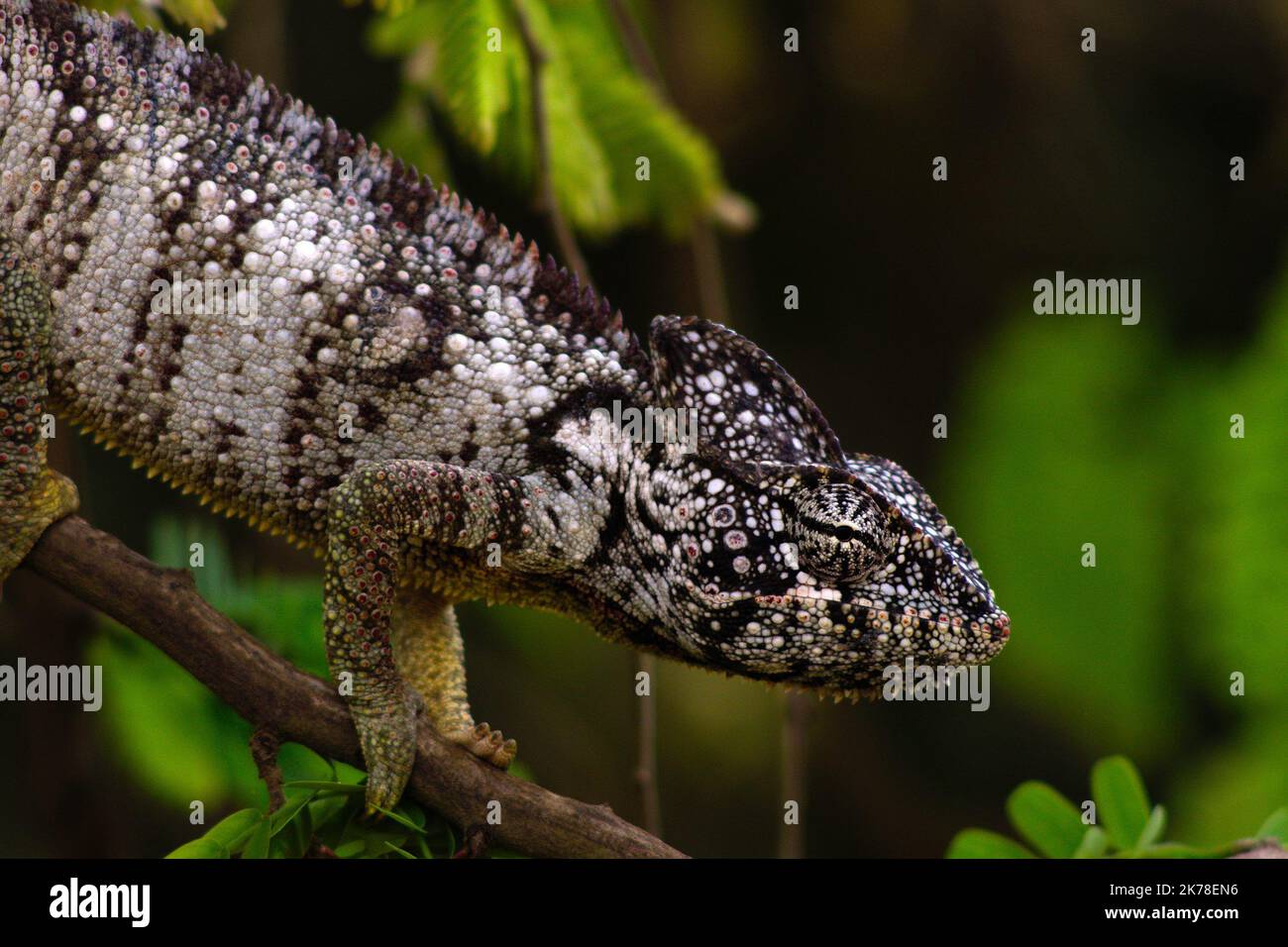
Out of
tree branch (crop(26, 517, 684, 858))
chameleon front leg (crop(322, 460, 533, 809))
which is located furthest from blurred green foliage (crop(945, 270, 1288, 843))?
chameleon front leg (crop(322, 460, 533, 809))

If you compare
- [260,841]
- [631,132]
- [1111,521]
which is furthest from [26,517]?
[1111,521]

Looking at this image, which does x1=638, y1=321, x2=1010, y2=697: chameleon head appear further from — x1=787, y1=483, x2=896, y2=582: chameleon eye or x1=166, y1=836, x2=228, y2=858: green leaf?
x1=166, y1=836, x2=228, y2=858: green leaf

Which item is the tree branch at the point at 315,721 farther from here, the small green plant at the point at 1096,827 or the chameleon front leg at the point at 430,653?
the small green plant at the point at 1096,827

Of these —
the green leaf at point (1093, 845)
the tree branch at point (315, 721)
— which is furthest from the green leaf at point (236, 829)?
the green leaf at point (1093, 845)

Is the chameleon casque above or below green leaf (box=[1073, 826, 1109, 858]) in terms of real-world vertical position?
above
